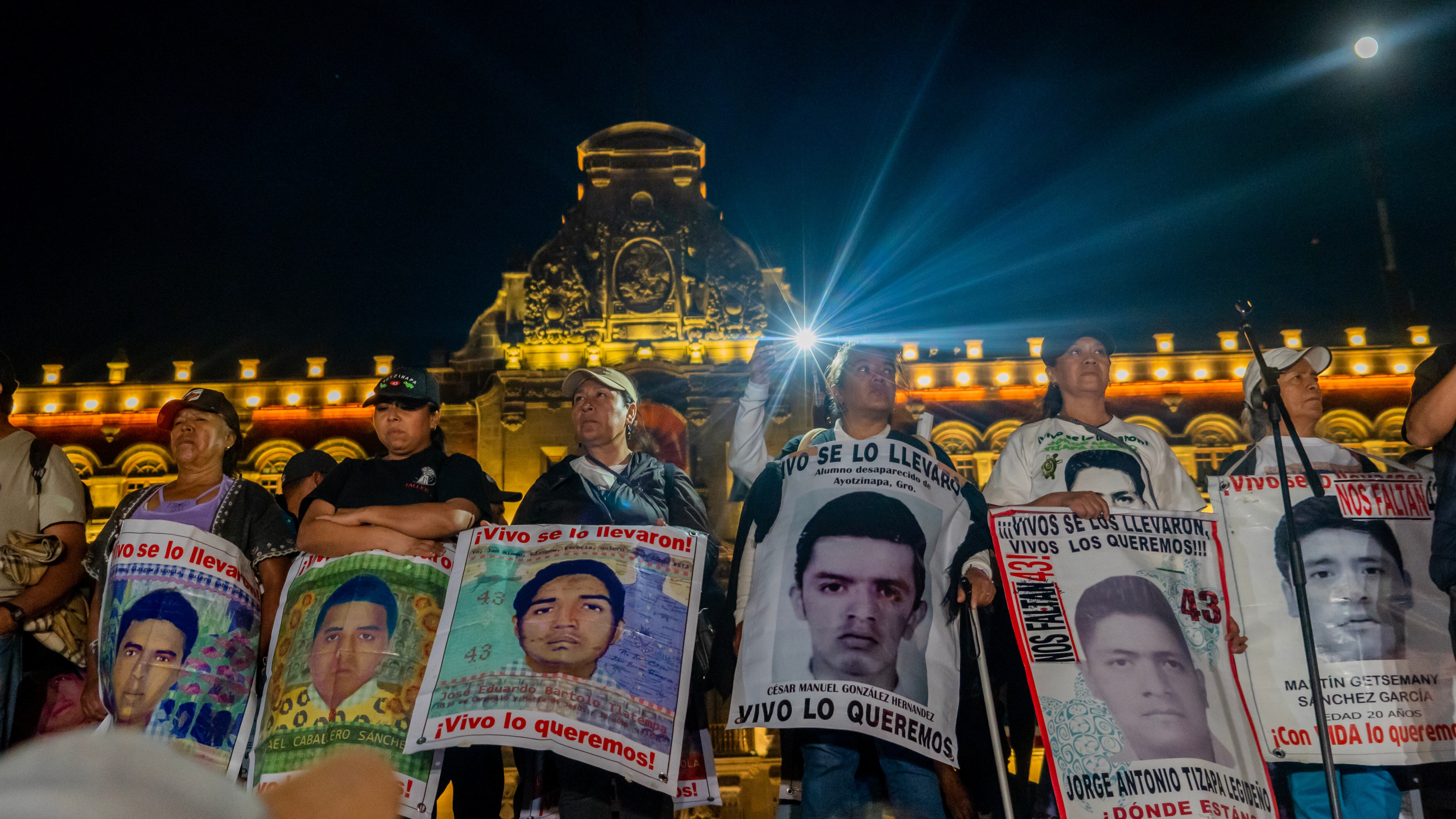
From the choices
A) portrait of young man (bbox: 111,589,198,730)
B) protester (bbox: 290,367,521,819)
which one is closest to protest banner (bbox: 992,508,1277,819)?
protester (bbox: 290,367,521,819)

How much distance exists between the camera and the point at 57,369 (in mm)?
32250

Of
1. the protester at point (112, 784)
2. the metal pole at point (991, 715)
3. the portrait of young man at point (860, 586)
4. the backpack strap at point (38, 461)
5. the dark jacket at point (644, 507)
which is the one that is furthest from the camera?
the backpack strap at point (38, 461)

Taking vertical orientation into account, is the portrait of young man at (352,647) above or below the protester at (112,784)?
above

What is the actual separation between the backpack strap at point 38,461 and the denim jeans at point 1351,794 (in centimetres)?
739

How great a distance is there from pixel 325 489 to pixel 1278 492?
5.40 metres

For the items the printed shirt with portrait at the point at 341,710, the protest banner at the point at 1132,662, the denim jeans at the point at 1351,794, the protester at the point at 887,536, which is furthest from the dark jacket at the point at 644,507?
the denim jeans at the point at 1351,794

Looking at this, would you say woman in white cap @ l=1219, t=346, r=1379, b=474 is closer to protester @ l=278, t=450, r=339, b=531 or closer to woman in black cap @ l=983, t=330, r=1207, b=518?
woman in black cap @ l=983, t=330, r=1207, b=518

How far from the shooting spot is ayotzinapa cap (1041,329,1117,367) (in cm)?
673

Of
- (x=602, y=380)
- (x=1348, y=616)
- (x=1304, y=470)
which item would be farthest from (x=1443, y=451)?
(x=602, y=380)

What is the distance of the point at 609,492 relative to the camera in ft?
20.8

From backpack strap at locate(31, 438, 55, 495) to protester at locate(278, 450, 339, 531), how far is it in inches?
73.1

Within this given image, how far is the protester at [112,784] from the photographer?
1021 millimetres

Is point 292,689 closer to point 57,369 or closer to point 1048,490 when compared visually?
point 1048,490

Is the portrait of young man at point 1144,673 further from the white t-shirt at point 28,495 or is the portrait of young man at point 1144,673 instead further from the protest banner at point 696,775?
the white t-shirt at point 28,495
